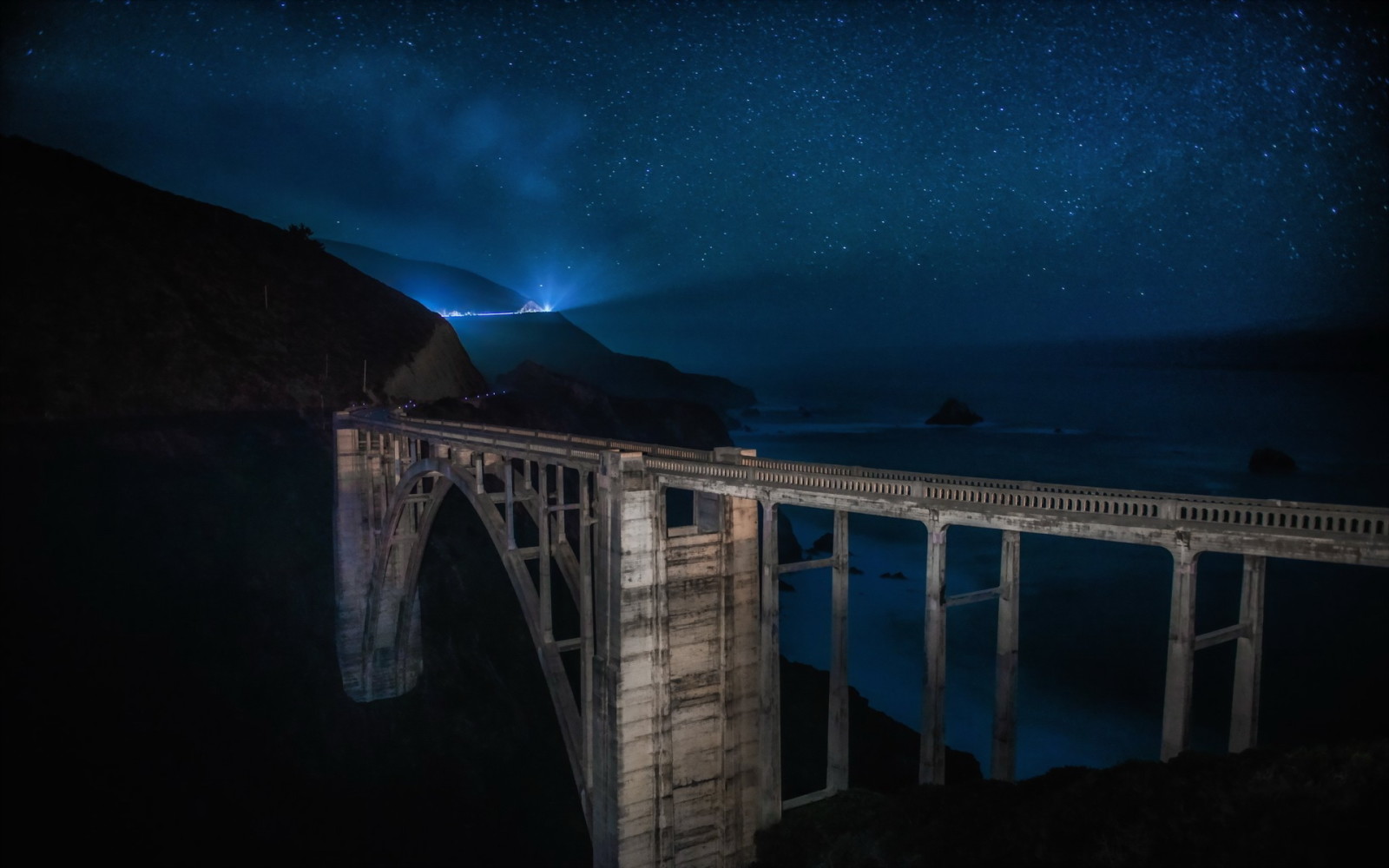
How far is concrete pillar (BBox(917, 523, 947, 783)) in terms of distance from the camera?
13758 millimetres

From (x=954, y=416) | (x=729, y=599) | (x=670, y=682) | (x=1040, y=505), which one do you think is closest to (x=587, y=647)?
(x=670, y=682)

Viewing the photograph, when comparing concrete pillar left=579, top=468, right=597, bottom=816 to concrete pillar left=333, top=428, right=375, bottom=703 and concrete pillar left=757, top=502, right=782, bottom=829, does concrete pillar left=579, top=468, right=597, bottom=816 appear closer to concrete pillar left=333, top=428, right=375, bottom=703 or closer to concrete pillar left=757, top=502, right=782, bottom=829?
concrete pillar left=757, top=502, right=782, bottom=829

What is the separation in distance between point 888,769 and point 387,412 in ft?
96.4

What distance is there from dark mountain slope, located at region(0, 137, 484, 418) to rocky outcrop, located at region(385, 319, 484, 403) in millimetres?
189

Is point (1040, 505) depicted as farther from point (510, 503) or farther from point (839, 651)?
point (510, 503)

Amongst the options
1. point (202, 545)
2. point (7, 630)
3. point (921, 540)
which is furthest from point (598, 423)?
point (7, 630)

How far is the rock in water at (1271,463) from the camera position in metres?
89.2

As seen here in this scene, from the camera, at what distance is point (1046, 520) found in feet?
42.0

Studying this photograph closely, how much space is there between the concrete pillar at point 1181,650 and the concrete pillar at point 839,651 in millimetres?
5570

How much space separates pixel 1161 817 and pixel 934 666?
384 cm

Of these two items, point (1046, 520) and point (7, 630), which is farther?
point (7, 630)

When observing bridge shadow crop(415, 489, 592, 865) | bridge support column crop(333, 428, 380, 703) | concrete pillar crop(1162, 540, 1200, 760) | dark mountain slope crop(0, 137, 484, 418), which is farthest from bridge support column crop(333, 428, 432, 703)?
dark mountain slope crop(0, 137, 484, 418)

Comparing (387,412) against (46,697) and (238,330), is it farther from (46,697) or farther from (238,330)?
(238,330)

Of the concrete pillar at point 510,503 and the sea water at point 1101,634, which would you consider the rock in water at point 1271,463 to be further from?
the concrete pillar at point 510,503
